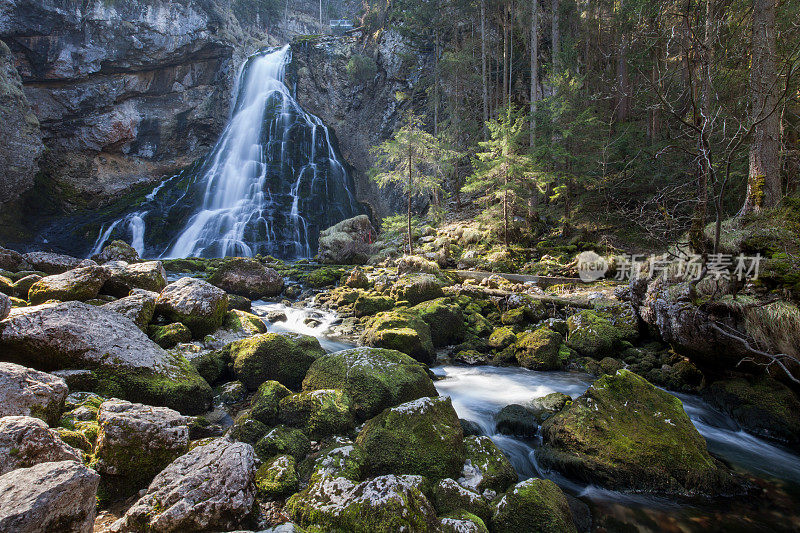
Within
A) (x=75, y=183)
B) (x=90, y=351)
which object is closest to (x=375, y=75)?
(x=75, y=183)

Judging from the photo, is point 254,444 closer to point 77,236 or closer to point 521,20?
point 521,20

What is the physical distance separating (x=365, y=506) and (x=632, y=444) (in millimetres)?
3358

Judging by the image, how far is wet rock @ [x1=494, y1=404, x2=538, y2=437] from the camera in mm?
Result: 5094

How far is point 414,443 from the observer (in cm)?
380

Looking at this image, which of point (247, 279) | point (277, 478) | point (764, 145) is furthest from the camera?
point (247, 279)

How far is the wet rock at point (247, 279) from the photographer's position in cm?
1324

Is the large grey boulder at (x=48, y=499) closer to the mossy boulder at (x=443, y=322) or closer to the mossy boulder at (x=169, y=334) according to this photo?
the mossy boulder at (x=169, y=334)

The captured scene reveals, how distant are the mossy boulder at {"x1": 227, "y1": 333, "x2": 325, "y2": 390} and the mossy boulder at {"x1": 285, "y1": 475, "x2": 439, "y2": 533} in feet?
9.55

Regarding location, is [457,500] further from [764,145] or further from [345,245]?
[345,245]

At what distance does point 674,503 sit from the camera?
378 cm

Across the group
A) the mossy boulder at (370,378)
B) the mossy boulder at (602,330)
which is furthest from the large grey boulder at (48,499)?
the mossy boulder at (602,330)

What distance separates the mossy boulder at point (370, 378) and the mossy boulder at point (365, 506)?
1581 millimetres

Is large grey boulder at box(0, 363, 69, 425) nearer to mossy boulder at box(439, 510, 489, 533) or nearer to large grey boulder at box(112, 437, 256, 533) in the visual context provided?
large grey boulder at box(112, 437, 256, 533)

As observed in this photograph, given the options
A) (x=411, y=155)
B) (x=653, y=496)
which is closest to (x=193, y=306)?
(x=653, y=496)
